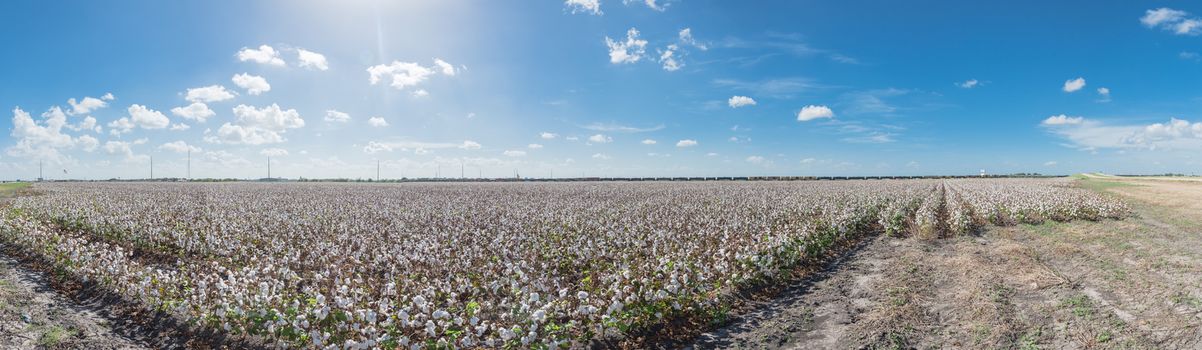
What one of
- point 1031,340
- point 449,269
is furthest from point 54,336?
point 1031,340

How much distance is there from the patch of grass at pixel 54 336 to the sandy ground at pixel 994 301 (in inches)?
356

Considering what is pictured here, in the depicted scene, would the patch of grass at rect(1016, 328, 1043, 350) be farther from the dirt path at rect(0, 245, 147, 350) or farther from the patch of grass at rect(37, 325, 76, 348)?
the patch of grass at rect(37, 325, 76, 348)

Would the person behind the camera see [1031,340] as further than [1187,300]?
No

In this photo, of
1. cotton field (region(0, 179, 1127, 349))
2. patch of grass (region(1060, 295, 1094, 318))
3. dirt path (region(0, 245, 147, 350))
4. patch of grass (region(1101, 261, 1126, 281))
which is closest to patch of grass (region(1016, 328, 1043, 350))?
patch of grass (region(1060, 295, 1094, 318))

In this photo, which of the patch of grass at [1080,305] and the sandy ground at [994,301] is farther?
the patch of grass at [1080,305]

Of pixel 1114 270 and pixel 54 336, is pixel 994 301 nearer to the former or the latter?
pixel 1114 270

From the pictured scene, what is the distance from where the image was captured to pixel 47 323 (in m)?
8.86

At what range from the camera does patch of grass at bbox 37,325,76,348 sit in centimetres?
798

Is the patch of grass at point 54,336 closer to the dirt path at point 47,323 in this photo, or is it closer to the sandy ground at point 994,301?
the dirt path at point 47,323

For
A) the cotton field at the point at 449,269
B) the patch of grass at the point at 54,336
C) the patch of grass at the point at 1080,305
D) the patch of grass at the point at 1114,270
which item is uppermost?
the cotton field at the point at 449,269

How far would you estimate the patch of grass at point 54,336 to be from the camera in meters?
7.98

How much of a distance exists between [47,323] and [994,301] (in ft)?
50.1

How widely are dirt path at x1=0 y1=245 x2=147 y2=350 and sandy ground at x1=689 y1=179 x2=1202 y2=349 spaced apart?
8.71 metres

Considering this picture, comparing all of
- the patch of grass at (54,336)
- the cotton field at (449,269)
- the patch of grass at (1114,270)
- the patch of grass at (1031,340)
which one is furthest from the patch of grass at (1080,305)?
the patch of grass at (54,336)
